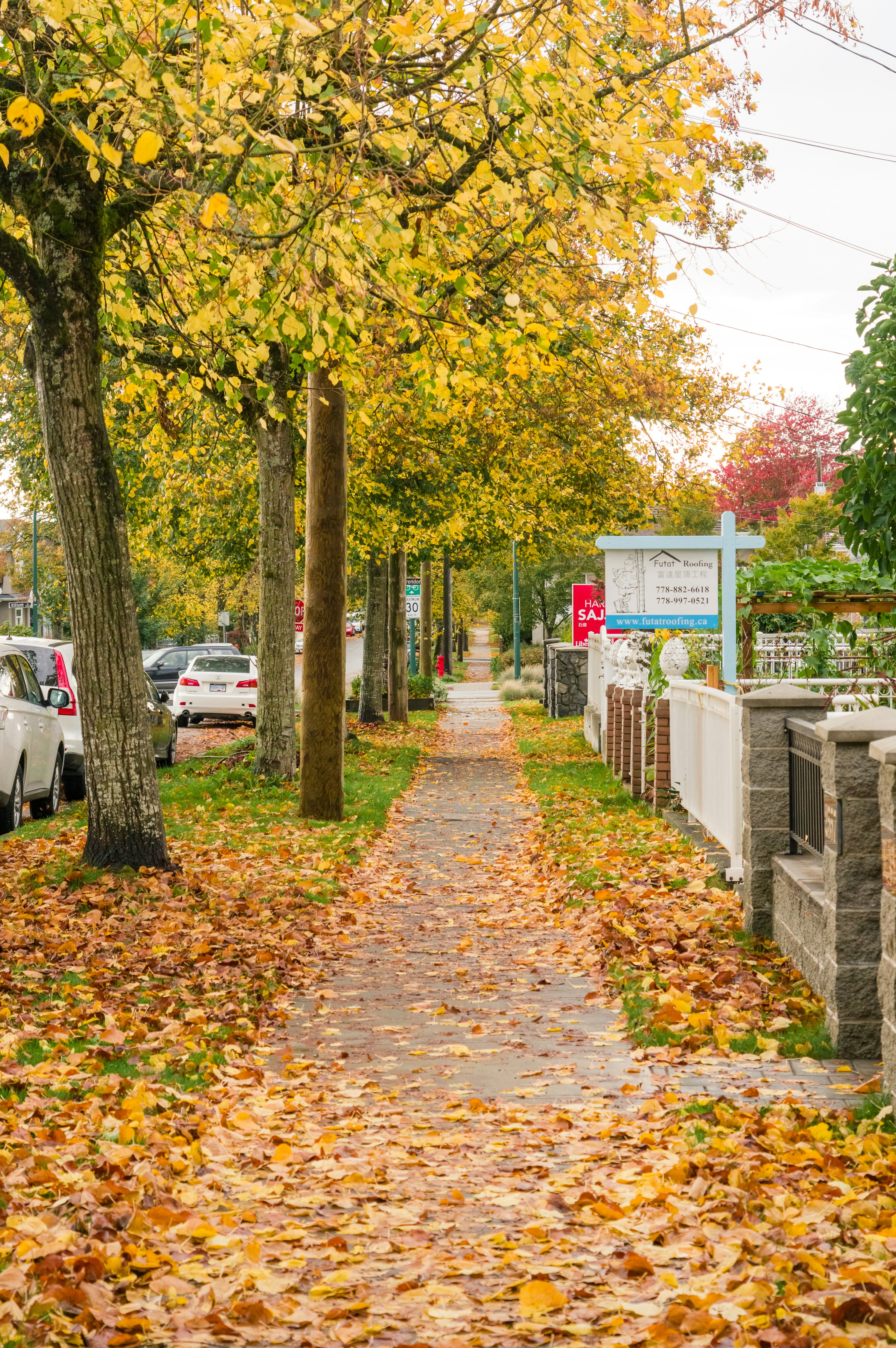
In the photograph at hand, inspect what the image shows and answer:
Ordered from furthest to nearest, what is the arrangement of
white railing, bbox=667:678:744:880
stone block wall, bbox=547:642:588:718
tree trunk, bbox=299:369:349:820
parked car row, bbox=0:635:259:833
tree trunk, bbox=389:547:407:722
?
stone block wall, bbox=547:642:588:718 → tree trunk, bbox=389:547:407:722 → tree trunk, bbox=299:369:349:820 → parked car row, bbox=0:635:259:833 → white railing, bbox=667:678:744:880

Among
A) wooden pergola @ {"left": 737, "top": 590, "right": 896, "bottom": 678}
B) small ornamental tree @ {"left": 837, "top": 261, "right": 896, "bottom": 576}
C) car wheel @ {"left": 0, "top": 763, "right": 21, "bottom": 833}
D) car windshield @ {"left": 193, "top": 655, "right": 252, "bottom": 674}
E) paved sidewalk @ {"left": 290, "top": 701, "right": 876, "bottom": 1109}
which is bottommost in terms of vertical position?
paved sidewalk @ {"left": 290, "top": 701, "right": 876, "bottom": 1109}

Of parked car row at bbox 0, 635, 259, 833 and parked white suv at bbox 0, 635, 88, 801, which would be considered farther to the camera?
parked white suv at bbox 0, 635, 88, 801

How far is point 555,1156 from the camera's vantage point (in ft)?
16.5

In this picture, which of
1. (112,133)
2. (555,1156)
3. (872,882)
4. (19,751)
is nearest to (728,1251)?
(555,1156)

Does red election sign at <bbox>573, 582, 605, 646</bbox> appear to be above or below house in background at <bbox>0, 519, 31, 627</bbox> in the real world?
below

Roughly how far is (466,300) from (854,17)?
4951 millimetres

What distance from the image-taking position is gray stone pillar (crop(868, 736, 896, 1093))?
4879 millimetres

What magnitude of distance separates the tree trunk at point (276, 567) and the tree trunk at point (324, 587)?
84.2 inches

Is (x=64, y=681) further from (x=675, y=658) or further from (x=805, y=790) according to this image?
(x=805, y=790)

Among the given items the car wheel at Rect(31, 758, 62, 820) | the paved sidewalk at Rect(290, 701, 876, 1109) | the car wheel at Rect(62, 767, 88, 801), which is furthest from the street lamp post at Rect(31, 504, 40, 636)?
the paved sidewalk at Rect(290, 701, 876, 1109)

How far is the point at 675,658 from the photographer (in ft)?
42.0

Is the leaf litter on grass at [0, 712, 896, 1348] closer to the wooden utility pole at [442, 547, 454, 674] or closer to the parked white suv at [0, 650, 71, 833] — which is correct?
the parked white suv at [0, 650, 71, 833]

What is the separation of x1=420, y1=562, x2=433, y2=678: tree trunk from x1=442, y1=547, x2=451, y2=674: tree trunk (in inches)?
107

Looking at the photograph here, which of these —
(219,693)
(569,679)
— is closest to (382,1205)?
(219,693)
